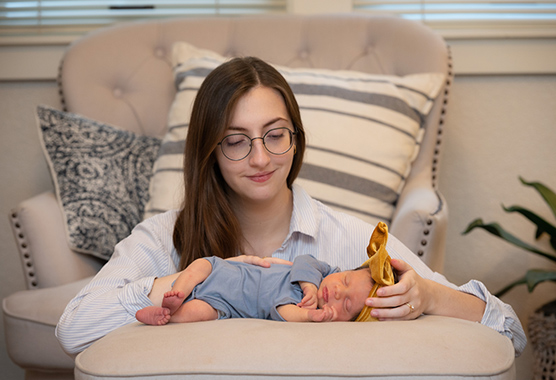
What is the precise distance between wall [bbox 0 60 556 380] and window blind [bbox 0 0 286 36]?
93 centimetres

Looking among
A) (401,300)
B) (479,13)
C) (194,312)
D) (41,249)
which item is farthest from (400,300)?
(479,13)

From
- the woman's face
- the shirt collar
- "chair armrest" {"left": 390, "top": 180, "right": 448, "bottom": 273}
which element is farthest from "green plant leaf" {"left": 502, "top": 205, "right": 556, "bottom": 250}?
the woman's face

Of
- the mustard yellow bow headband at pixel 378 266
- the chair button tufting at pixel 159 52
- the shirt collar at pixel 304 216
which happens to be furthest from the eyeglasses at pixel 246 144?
the chair button tufting at pixel 159 52

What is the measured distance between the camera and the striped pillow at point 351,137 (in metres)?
1.79

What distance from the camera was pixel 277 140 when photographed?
1311mm

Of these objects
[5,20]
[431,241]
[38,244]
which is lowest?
[38,244]

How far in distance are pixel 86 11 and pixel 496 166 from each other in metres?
1.86

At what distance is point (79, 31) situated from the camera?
2490 mm

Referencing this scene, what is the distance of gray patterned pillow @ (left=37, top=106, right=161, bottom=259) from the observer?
1.73 m

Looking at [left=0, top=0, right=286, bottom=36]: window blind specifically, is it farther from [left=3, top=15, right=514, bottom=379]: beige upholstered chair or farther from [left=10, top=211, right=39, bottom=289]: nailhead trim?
[left=10, top=211, right=39, bottom=289]: nailhead trim

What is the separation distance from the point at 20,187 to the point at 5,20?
724 millimetres

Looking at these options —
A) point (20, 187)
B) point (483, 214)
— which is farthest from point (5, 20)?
point (483, 214)

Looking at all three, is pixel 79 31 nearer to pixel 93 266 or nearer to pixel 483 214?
pixel 93 266

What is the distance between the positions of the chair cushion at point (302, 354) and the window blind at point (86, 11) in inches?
72.2
